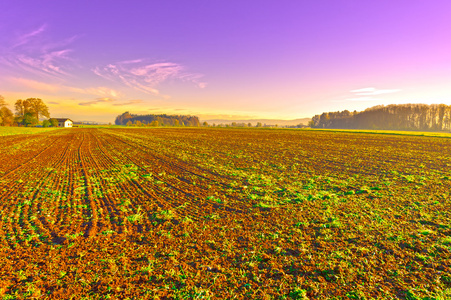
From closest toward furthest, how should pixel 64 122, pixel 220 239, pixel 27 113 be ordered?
1. pixel 220 239
2. pixel 27 113
3. pixel 64 122

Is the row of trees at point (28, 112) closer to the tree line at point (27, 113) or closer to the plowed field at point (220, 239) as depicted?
the tree line at point (27, 113)

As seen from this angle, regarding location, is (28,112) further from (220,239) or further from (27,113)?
(220,239)

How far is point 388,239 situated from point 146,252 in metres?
7.21

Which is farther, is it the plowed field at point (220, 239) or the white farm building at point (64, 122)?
the white farm building at point (64, 122)

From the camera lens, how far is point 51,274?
439cm

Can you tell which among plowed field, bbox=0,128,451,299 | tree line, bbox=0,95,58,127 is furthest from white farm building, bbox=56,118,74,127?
plowed field, bbox=0,128,451,299

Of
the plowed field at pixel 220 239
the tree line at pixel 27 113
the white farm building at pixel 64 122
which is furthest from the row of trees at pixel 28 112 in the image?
the plowed field at pixel 220 239

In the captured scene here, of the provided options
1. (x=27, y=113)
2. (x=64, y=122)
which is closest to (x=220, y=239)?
(x=27, y=113)

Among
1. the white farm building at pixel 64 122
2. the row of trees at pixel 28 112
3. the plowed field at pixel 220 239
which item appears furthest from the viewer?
the white farm building at pixel 64 122

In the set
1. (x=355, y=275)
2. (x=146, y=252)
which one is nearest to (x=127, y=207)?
(x=146, y=252)

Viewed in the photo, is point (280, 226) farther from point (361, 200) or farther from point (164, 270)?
point (361, 200)

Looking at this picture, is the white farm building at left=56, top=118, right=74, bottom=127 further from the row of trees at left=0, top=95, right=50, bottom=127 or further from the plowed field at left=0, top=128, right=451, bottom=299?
the plowed field at left=0, top=128, right=451, bottom=299

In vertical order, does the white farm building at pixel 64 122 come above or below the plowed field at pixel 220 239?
above

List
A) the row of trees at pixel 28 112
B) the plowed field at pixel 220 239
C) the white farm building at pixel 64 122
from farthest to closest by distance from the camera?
the white farm building at pixel 64 122 < the row of trees at pixel 28 112 < the plowed field at pixel 220 239
